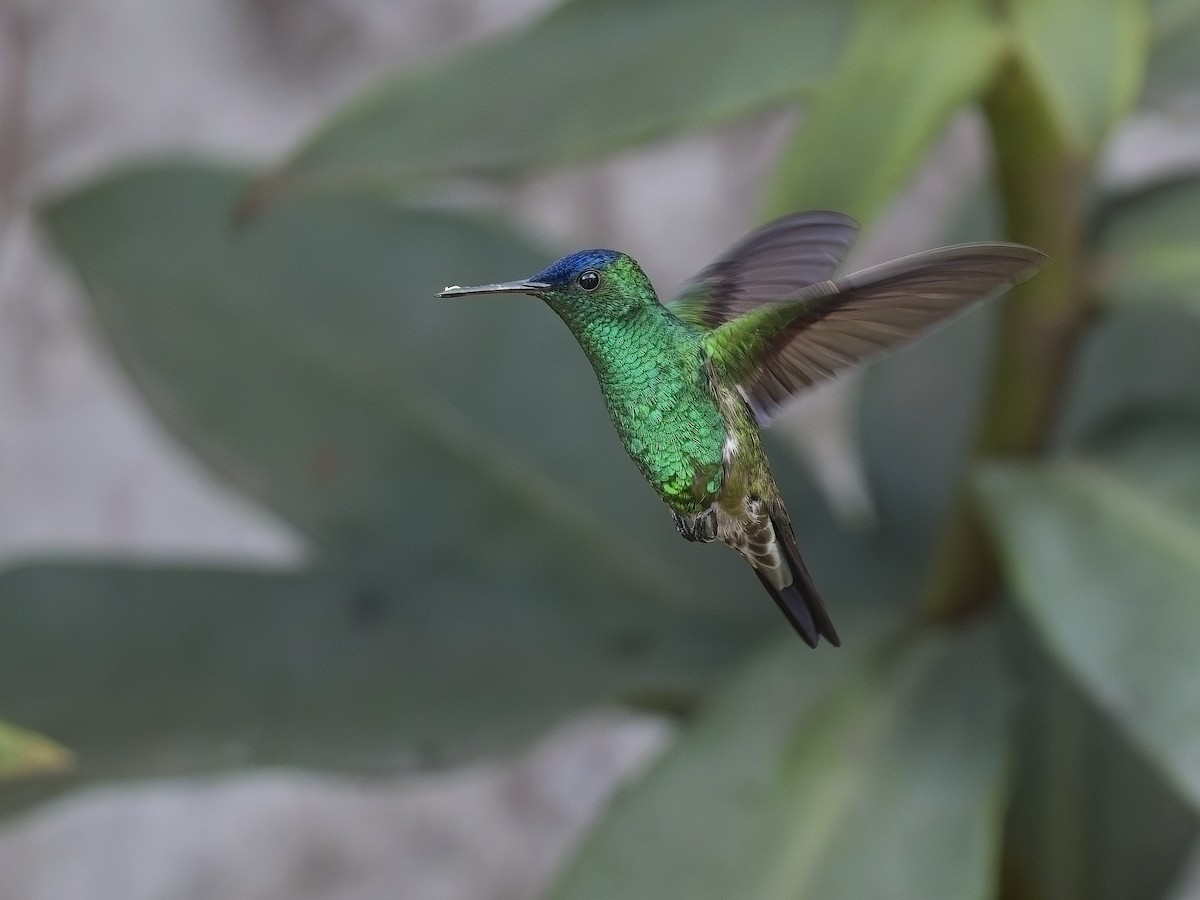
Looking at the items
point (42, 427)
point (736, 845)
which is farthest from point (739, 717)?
point (42, 427)

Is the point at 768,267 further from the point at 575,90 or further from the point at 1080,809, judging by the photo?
the point at 1080,809

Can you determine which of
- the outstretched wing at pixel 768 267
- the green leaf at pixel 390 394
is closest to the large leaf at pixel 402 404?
the green leaf at pixel 390 394

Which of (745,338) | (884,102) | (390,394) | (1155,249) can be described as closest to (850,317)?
(745,338)

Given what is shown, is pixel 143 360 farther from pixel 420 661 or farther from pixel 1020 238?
pixel 1020 238

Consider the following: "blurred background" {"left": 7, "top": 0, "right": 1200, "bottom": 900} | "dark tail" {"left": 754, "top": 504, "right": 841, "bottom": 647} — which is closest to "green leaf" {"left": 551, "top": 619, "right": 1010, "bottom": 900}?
"blurred background" {"left": 7, "top": 0, "right": 1200, "bottom": 900}

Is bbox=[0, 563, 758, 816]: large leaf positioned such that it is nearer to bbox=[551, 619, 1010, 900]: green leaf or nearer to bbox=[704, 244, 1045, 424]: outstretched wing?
bbox=[551, 619, 1010, 900]: green leaf
